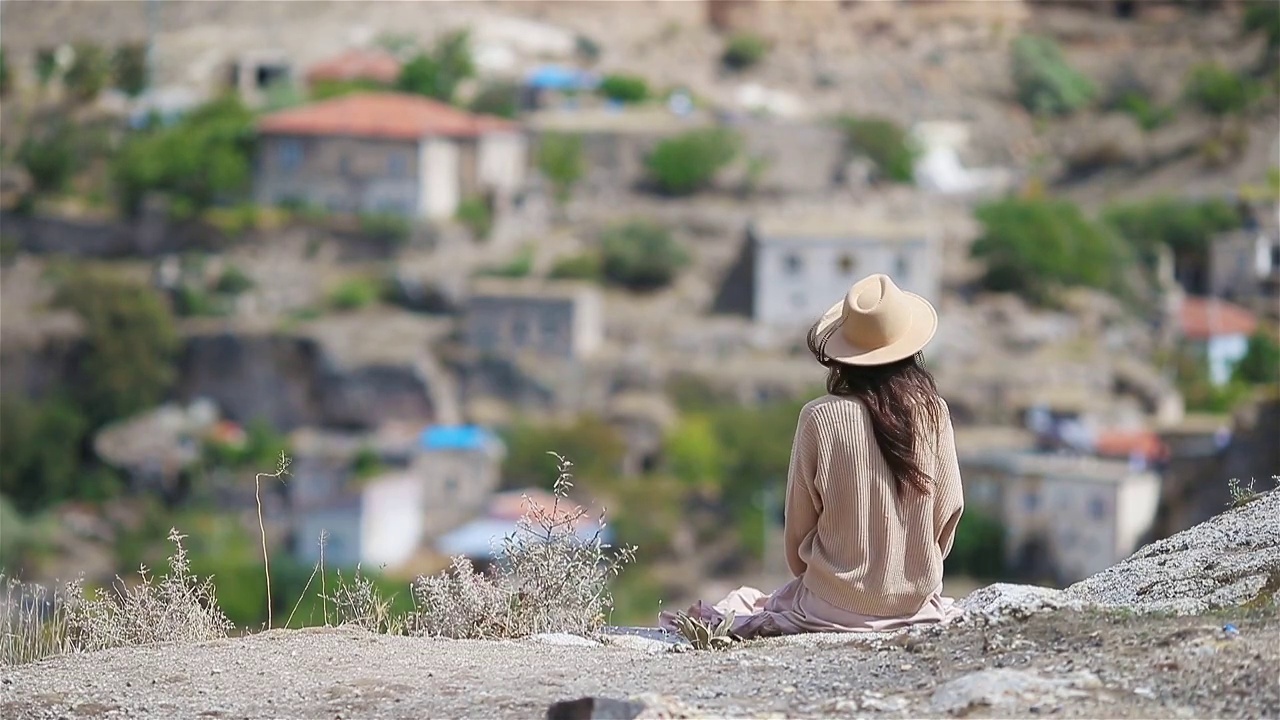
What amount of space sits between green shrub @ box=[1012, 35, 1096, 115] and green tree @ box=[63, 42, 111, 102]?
68.5ft

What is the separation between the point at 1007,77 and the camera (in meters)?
58.9

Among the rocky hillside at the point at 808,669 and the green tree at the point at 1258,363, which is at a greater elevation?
the rocky hillside at the point at 808,669

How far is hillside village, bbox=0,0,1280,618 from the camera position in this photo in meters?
37.8

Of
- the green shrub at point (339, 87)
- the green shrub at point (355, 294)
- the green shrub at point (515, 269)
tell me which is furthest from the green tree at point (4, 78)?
the green shrub at point (515, 269)

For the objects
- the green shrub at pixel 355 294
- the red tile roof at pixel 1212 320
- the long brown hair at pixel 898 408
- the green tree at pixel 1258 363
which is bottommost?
the green tree at pixel 1258 363

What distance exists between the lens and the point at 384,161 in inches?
1817

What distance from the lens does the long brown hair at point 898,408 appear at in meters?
7.00

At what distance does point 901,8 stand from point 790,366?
21.3 m

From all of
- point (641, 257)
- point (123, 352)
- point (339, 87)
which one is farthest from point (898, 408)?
point (339, 87)

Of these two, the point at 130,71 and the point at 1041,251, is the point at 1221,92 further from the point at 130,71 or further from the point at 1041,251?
the point at 130,71

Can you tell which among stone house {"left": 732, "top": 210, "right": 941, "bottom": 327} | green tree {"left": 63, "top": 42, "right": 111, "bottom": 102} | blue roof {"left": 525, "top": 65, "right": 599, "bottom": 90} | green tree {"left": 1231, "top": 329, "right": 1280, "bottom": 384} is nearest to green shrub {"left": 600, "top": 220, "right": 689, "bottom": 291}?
stone house {"left": 732, "top": 210, "right": 941, "bottom": 327}

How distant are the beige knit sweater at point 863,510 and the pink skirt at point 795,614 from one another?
0.04 m

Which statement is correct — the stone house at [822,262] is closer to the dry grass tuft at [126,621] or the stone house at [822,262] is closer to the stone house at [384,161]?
the stone house at [384,161]

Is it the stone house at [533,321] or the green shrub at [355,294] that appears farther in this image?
the green shrub at [355,294]
